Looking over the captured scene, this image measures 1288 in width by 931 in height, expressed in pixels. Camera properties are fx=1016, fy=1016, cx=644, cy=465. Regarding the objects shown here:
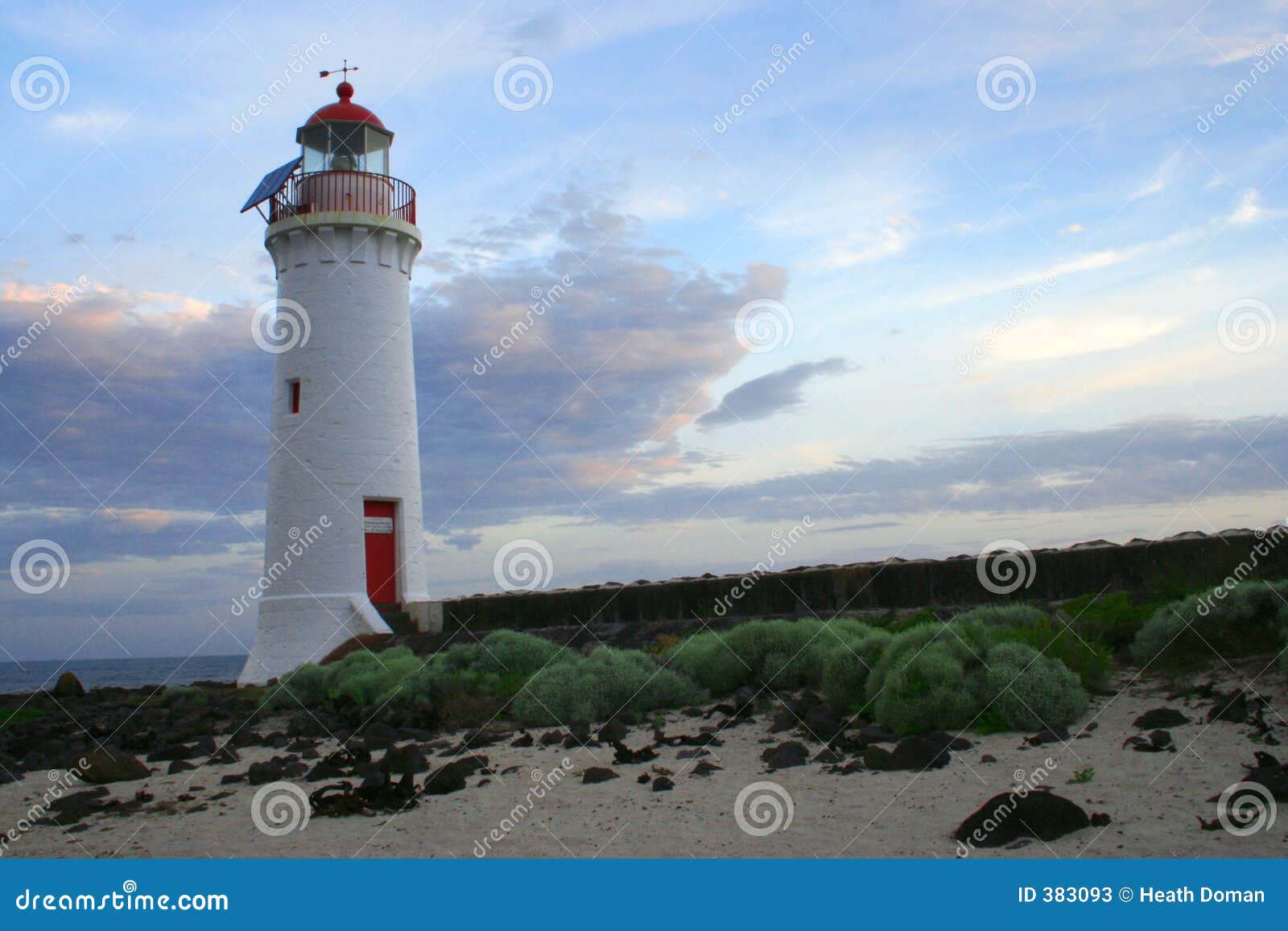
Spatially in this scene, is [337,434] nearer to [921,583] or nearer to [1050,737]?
[921,583]

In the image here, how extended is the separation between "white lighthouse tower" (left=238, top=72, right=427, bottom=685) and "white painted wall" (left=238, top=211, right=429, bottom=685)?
0.02m

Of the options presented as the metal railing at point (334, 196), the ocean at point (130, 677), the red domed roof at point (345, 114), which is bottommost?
the ocean at point (130, 677)

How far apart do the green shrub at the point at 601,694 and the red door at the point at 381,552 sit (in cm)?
927

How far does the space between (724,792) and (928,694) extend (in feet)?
6.09

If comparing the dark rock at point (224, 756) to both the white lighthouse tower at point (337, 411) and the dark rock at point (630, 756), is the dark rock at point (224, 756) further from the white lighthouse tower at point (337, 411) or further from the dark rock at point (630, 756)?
the white lighthouse tower at point (337, 411)

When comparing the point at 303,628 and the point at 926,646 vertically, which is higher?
the point at 303,628

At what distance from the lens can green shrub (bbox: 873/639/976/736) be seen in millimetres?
7180

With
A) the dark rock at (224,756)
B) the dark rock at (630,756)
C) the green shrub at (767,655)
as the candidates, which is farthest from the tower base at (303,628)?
the dark rock at (630,756)

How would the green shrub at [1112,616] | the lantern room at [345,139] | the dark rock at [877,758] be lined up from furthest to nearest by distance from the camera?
the lantern room at [345,139] < the green shrub at [1112,616] < the dark rock at [877,758]

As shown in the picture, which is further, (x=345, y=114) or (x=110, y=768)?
(x=345, y=114)

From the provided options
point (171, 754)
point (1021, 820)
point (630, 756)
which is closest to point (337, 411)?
point (171, 754)

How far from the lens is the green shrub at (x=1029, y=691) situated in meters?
7.04

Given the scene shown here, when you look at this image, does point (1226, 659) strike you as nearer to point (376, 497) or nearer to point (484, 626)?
point (484, 626)

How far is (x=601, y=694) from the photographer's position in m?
9.57
